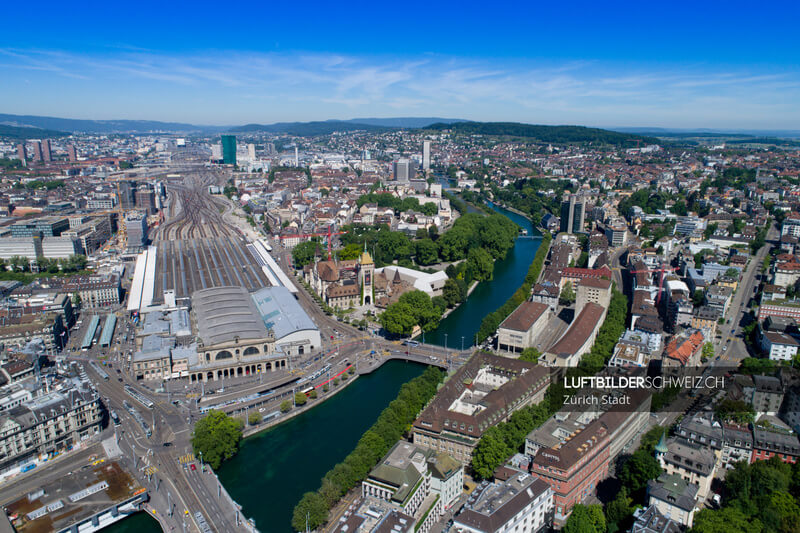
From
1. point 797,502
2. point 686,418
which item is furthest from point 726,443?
point 797,502

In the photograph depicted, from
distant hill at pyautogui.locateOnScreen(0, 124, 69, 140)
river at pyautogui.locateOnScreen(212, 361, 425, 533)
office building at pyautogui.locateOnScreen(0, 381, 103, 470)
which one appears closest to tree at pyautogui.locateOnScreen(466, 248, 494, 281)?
river at pyautogui.locateOnScreen(212, 361, 425, 533)

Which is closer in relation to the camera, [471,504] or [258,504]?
[471,504]

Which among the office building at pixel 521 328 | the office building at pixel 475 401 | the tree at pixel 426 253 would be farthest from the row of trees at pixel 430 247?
the office building at pixel 475 401

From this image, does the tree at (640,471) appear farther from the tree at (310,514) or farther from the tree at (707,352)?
the tree at (707,352)

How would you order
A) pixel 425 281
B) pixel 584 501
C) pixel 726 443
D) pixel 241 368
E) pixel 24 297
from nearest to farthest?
pixel 584 501, pixel 726 443, pixel 241 368, pixel 24 297, pixel 425 281

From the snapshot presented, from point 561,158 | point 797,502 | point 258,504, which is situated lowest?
point 258,504

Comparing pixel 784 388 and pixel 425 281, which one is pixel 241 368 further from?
pixel 784 388

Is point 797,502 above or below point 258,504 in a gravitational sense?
above

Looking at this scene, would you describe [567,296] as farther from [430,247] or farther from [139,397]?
[139,397]
